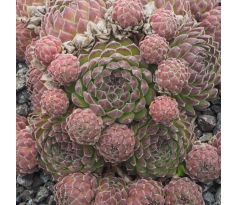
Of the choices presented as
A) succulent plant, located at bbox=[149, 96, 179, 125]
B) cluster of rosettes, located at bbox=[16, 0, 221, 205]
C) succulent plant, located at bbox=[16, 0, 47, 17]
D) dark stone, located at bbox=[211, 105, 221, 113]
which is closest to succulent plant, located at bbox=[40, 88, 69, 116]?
cluster of rosettes, located at bbox=[16, 0, 221, 205]

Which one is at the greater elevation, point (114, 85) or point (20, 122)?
point (114, 85)

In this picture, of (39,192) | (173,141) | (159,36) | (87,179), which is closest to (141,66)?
(159,36)

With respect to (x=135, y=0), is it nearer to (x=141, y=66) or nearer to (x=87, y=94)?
(x=141, y=66)

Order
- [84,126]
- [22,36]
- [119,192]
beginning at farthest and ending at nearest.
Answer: [22,36], [119,192], [84,126]

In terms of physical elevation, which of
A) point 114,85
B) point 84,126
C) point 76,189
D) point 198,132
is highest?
point 114,85

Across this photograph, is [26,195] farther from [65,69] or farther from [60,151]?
[65,69]

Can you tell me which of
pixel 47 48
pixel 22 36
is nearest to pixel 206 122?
pixel 47 48

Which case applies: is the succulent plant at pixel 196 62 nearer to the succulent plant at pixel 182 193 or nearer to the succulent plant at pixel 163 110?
the succulent plant at pixel 163 110

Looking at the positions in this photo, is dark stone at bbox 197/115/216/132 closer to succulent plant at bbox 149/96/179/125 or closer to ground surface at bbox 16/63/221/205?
ground surface at bbox 16/63/221/205
